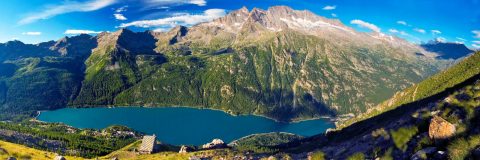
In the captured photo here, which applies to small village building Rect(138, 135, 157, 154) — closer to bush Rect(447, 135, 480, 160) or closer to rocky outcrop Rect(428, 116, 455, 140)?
rocky outcrop Rect(428, 116, 455, 140)

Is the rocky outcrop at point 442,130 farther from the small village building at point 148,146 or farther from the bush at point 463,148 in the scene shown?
the small village building at point 148,146

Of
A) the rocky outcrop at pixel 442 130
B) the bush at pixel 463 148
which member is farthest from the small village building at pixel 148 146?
the bush at pixel 463 148

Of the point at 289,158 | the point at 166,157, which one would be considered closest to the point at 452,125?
the point at 289,158

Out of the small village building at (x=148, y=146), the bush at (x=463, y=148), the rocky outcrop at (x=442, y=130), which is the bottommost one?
the small village building at (x=148, y=146)

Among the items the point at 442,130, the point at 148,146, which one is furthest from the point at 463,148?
the point at 148,146

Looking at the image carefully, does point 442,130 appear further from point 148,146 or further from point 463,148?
point 148,146

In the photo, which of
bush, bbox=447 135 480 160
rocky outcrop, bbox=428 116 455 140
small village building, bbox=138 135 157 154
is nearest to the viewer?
bush, bbox=447 135 480 160

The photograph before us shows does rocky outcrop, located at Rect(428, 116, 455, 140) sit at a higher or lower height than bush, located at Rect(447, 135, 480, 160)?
lower

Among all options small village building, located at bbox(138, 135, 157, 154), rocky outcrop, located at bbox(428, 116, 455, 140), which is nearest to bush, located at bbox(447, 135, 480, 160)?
rocky outcrop, located at bbox(428, 116, 455, 140)

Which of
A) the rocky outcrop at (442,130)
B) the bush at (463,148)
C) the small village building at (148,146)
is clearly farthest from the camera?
the small village building at (148,146)

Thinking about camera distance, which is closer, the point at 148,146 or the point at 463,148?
the point at 463,148

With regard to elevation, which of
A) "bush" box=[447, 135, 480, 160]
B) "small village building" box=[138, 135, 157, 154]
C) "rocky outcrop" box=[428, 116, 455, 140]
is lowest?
"small village building" box=[138, 135, 157, 154]

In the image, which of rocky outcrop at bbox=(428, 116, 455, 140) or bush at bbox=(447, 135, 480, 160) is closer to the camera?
bush at bbox=(447, 135, 480, 160)

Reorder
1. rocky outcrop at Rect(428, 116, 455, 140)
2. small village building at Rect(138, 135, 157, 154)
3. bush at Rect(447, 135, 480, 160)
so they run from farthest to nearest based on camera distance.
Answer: small village building at Rect(138, 135, 157, 154), rocky outcrop at Rect(428, 116, 455, 140), bush at Rect(447, 135, 480, 160)
